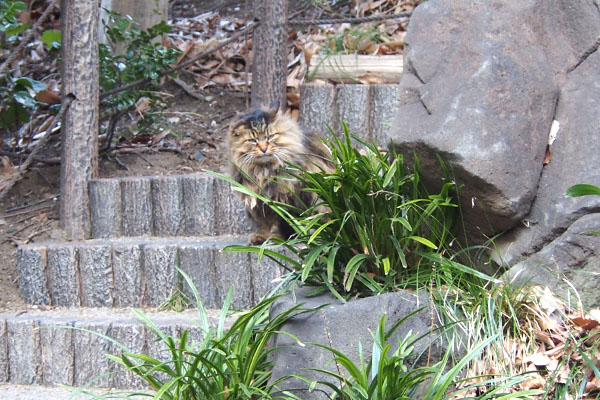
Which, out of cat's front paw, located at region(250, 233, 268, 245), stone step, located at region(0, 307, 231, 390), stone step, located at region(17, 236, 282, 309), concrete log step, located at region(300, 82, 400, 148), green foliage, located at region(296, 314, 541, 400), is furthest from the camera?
concrete log step, located at region(300, 82, 400, 148)

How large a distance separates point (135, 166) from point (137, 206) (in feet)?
2.22

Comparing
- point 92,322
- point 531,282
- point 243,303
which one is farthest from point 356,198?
point 92,322

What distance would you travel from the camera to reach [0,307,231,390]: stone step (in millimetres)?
3182

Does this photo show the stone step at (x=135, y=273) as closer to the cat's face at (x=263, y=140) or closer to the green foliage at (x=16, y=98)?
the cat's face at (x=263, y=140)

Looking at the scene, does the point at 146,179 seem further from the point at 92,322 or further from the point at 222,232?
the point at 92,322

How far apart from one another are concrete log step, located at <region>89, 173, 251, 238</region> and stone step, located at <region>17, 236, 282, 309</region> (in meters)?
0.28

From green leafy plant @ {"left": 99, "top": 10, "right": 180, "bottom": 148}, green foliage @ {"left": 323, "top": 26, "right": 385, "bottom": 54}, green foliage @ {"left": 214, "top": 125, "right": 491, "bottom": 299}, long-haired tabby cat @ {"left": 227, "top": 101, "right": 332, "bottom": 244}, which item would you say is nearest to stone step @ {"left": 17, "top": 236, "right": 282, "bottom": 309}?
long-haired tabby cat @ {"left": 227, "top": 101, "right": 332, "bottom": 244}

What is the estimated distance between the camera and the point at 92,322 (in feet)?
10.7

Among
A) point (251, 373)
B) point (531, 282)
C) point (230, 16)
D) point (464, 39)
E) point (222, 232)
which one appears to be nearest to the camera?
point (251, 373)

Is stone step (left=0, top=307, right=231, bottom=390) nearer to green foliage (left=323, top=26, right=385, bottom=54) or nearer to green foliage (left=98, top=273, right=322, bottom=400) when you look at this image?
green foliage (left=98, top=273, right=322, bottom=400)

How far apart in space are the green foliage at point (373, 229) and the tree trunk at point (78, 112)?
6.25 ft

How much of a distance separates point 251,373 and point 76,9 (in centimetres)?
277

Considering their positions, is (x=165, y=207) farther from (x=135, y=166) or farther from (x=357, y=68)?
(x=357, y=68)

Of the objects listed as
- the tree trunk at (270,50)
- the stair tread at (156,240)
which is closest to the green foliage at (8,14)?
the stair tread at (156,240)
